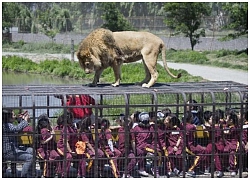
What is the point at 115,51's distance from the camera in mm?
10383

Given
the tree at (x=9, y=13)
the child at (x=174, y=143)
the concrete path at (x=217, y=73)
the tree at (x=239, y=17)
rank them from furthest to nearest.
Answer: the tree at (x=9, y=13) < the tree at (x=239, y=17) < the concrete path at (x=217, y=73) < the child at (x=174, y=143)

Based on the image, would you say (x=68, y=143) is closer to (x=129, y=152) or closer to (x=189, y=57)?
(x=129, y=152)

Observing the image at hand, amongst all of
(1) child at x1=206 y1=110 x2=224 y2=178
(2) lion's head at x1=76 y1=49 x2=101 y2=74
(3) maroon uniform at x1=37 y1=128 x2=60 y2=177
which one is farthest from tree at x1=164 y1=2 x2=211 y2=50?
(3) maroon uniform at x1=37 y1=128 x2=60 y2=177

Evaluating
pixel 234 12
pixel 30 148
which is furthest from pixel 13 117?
pixel 234 12

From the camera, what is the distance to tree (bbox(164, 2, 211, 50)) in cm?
3622

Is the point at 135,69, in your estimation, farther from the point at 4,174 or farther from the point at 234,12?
the point at 4,174

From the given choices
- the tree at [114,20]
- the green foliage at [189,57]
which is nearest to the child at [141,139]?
the green foliage at [189,57]

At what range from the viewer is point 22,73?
28.4m

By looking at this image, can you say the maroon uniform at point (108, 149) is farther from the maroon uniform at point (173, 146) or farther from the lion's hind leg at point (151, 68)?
the lion's hind leg at point (151, 68)

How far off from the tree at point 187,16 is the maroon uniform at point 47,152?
2802cm

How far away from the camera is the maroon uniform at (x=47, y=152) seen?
8750mm

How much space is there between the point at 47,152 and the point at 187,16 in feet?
93.5

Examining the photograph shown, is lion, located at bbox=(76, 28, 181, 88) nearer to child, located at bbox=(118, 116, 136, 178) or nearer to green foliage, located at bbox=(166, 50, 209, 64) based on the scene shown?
child, located at bbox=(118, 116, 136, 178)

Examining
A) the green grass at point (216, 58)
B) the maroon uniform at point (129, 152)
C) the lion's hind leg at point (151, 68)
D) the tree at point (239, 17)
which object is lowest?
the maroon uniform at point (129, 152)
